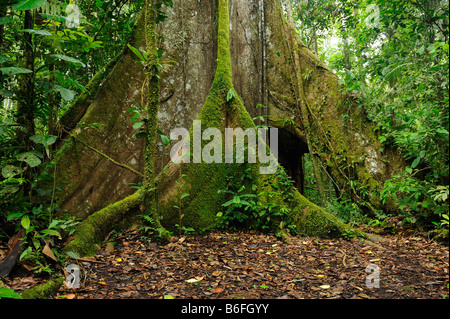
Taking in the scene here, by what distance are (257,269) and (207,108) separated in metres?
2.36

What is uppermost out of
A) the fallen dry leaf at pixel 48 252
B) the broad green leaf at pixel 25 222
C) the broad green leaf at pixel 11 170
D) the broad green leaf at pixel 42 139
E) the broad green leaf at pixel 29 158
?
the broad green leaf at pixel 42 139

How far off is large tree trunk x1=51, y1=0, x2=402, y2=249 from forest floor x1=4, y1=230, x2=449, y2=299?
528 millimetres

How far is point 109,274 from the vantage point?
2496 millimetres

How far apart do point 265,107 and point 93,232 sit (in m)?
3.84

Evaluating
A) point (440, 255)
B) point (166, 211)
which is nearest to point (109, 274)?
point (166, 211)

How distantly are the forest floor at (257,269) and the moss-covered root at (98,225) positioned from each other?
0.43ft

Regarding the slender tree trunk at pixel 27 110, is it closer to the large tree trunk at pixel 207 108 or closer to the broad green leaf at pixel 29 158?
the broad green leaf at pixel 29 158

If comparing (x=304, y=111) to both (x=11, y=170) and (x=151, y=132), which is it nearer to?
(x=151, y=132)

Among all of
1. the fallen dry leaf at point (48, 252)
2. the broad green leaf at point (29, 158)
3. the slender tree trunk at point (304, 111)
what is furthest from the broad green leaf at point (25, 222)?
the slender tree trunk at point (304, 111)

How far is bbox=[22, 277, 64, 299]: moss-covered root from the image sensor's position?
1928mm

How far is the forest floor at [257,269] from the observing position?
1769mm

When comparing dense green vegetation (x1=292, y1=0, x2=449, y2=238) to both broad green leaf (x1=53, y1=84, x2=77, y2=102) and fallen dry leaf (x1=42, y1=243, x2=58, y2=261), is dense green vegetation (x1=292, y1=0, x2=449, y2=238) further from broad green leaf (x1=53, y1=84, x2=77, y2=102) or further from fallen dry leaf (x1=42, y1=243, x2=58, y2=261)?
fallen dry leaf (x1=42, y1=243, x2=58, y2=261)

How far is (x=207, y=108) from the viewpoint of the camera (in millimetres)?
4043
